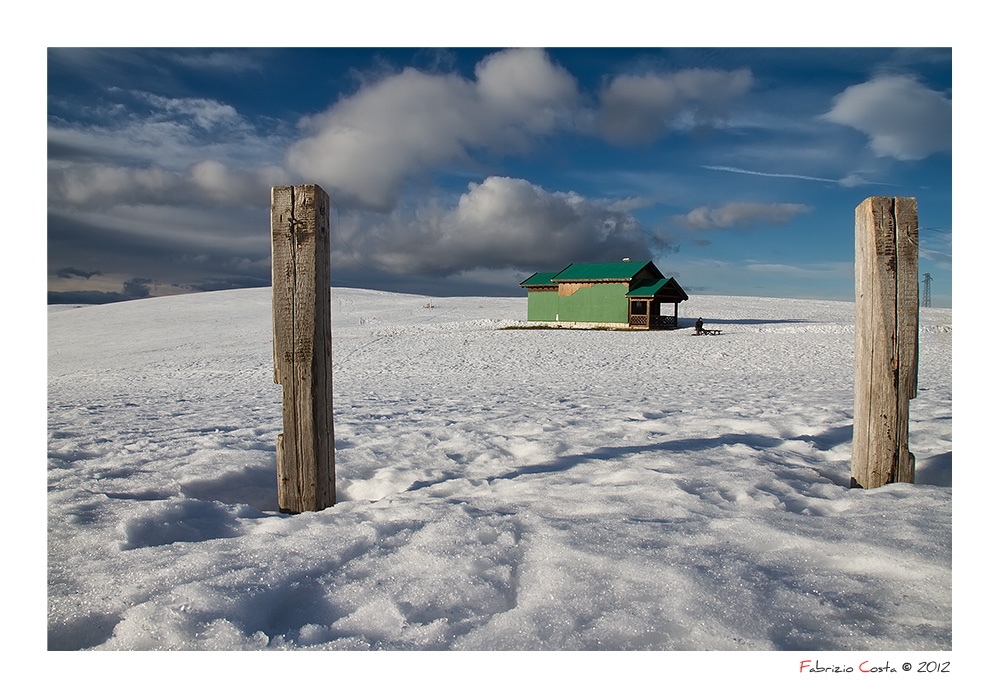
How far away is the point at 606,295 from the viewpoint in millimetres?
30406

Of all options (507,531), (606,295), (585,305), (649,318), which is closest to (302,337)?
(507,531)

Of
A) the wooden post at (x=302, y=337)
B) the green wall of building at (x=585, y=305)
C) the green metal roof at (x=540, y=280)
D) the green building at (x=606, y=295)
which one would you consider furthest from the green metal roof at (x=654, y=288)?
the wooden post at (x=302, y=337)

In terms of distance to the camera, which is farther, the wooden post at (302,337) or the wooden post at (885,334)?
the wooden post at (885,334)

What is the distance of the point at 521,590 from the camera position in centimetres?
272

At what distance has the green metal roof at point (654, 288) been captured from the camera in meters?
28.7

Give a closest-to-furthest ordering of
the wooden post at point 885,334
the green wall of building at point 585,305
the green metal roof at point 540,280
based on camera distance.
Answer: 1. the wooden post at point 885,334
2. the green wall of building at point 585,305
3. the green metal roof at point 540,280

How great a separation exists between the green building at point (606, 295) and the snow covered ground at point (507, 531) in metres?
21.0

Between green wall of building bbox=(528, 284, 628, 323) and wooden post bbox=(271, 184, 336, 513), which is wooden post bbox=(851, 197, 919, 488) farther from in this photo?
green wall of building bbox=(528, 284, 628, 323)

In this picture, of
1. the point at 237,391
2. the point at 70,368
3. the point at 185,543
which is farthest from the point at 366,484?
the point at 70,368

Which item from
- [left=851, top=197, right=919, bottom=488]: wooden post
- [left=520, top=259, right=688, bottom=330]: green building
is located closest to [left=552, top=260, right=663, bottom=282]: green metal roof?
[left=520, top=259, right=688, bottom=330]: green building

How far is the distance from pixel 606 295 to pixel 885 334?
26732 mm

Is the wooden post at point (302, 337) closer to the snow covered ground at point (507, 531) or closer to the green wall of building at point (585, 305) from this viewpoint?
the snow covered ground at point (507, 531)

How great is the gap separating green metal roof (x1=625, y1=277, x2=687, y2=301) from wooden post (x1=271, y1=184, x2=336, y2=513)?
26453mm

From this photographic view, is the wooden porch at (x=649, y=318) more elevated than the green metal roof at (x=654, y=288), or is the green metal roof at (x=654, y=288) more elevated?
the green metal roof at (x=654, y=288)
